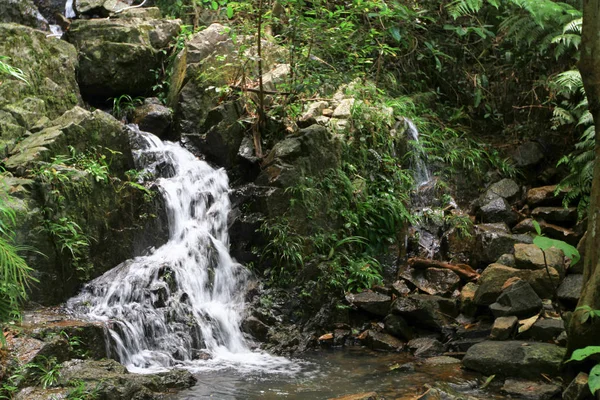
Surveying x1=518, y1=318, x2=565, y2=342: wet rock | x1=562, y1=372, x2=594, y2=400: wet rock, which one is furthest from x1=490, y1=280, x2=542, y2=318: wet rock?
x1=562, y1=372, x2=594, y2=400: wet rock

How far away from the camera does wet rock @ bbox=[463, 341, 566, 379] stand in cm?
528

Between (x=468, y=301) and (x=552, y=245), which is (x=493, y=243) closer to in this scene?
(x=468, y=301)

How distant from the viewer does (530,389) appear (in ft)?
16.7

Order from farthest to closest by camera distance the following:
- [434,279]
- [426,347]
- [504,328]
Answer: [434,279]
[426,347]
[504,328]

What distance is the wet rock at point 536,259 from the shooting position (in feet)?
22.7

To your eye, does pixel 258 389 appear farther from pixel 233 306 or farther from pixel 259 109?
pixel 259 109

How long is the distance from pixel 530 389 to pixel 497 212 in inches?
154

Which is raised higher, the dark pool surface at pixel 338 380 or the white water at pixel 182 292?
the white water at pixel 182 292

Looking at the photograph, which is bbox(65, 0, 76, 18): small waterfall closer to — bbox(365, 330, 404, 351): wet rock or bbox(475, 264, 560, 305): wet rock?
bbox(365, 330, 404, 351): wet rock

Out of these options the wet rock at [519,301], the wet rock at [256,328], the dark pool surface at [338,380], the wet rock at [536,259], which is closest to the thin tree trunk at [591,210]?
the dark pool surface at [338,380]

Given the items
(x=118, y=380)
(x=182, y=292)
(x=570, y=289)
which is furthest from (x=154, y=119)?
(x=570, y=289)

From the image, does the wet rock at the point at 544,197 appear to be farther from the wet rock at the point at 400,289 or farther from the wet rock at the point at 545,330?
the wet rock at the point at 545,330

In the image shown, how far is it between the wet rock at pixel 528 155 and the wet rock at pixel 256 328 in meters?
5.24

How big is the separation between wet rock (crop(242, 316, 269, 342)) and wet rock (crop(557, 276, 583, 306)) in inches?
128
